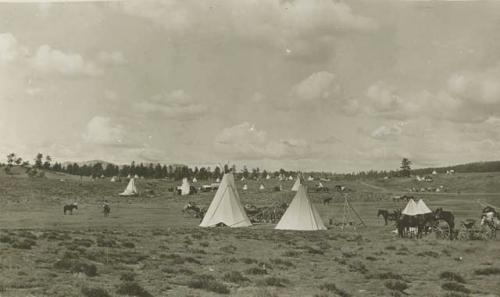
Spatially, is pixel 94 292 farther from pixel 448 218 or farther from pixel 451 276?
pixel 448 218

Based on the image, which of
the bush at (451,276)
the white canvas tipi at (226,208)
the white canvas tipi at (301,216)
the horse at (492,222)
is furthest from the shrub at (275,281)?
the white canvas tipi at (226,208)

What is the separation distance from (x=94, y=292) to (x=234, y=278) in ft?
13.6

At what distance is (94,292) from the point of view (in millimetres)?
10961

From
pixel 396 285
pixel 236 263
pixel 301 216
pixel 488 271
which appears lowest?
pixel 236 263

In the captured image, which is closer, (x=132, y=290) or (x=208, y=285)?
(x=132, y=290)

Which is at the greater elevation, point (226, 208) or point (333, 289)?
point (226, 208)

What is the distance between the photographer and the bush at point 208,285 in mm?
12295

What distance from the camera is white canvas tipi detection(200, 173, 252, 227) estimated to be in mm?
31203

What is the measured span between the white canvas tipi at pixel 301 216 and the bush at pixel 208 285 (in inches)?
667

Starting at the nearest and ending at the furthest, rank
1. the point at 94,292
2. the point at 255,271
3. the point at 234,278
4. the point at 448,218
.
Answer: the point at 94,292 < the point at 234,278 < the point at 255,271 < the point at 448,218

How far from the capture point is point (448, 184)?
89.6 m

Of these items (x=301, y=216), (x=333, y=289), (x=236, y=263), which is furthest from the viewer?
(x=301, y=216)

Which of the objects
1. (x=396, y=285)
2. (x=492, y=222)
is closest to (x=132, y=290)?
(x=396, y=285)

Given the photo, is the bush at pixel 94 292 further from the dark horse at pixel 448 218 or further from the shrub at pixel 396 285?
the dark horse at pixel 448 218
